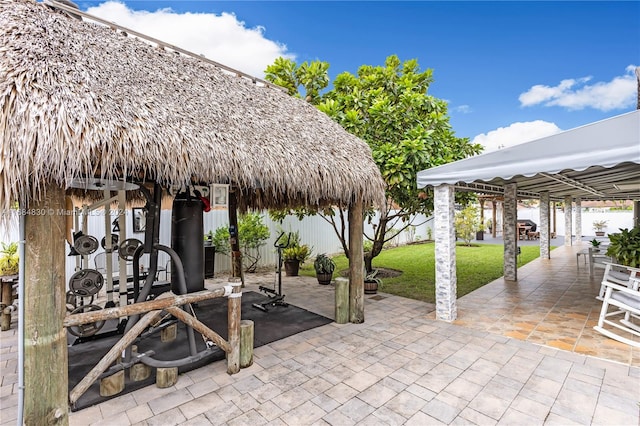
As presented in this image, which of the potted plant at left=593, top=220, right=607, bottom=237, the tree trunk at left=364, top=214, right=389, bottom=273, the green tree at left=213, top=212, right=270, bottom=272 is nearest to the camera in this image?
the tree trunk at left=364, top=214, right=389, bottom=273

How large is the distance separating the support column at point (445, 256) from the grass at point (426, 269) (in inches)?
47.9

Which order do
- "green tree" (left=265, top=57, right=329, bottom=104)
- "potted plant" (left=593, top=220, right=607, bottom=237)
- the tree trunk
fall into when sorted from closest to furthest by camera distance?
the tree trunk
"green tree" (left=265, top=57, right=329, bottom=104)
"potted plant" (left=593, top=220, right=607, bottom=237)

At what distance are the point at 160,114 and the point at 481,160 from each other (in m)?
4.37

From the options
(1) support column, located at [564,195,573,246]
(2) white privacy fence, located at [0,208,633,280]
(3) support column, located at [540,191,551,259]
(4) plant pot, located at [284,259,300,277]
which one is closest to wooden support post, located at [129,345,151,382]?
(2) white privacy fence, located at [0,208,633,280]

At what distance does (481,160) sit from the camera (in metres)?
4.70

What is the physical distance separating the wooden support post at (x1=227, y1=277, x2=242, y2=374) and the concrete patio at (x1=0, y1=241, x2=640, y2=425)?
0.15 m

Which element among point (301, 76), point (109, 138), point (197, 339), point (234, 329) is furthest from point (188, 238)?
point (301, 76)

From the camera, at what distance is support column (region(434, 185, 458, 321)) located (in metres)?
5.11

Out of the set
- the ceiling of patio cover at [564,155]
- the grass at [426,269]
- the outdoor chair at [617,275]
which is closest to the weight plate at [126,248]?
the ceiling of patio cover at [564,155]

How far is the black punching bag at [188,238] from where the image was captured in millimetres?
4867

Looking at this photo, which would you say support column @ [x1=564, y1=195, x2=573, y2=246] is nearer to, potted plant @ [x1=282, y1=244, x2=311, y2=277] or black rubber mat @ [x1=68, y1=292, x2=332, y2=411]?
potted plant @ [x1=282, y1=244, x2=311, y2=277]

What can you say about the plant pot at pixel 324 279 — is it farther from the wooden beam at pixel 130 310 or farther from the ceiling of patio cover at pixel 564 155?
the wooden beam at pixel 130 310

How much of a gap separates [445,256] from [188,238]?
418 cm

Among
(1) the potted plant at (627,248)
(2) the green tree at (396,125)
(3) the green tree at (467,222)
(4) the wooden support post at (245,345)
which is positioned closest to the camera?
(4) the wooden support post at (245,345)
